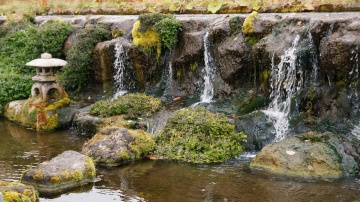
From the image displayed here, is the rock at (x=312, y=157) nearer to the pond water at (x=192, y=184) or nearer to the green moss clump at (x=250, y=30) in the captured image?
the pond water at (x=192, y=184)

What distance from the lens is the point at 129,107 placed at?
12883mm

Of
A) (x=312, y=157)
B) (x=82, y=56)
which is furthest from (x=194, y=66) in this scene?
(x=312, y=157)

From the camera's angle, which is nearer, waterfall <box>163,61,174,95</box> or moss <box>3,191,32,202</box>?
moss <box>3,191,32,202</box>

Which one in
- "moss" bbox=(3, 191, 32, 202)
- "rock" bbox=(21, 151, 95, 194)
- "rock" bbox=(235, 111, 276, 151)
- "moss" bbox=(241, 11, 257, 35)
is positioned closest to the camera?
"moss" bbox=(3, 191, 32, 202)

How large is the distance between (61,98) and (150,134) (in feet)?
14.4

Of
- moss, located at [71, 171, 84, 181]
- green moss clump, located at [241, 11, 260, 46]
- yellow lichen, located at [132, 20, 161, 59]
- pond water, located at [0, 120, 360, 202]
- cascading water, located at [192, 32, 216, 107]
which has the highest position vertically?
green moss clump, located at [241, 11, 260, 46]

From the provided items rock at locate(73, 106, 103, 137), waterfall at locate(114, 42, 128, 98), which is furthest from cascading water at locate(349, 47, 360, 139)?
waterfall at locate(114, 42, 128, 98)

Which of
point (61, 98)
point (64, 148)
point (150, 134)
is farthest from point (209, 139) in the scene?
point (61, 98)

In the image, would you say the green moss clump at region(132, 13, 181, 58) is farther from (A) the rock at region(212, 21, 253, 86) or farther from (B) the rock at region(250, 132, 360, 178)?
(B) the rock at region(250, 132, 360, 178)

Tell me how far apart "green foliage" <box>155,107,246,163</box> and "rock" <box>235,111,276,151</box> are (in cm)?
29

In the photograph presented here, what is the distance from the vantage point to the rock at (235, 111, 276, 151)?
11195 mm

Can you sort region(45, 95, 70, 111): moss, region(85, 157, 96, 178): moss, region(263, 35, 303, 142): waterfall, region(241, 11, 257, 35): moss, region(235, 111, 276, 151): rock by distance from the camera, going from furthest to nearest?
region(45, 95, 70, 111): moss
region(241, 11, 257, 35): moss
region(263, 35, 303, 142): waterfall
region(235, 111, 276, 151): rock
region(85, 157, 96, 178): moss

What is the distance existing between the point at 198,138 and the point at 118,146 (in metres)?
1.79

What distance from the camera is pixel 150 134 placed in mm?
11641
